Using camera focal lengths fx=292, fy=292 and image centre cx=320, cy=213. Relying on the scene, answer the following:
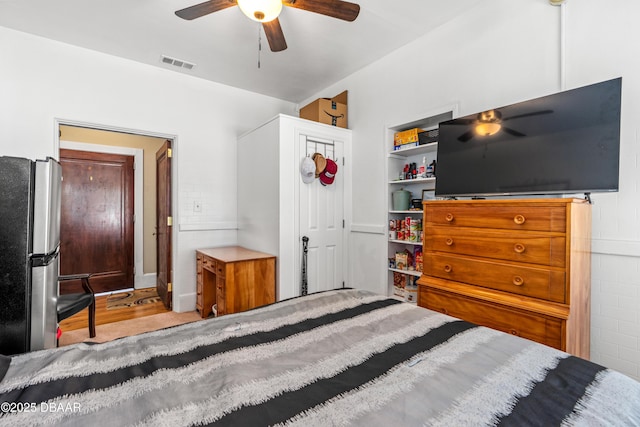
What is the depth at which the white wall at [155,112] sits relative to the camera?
276cm

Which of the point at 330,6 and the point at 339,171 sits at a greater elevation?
the point at 330,6

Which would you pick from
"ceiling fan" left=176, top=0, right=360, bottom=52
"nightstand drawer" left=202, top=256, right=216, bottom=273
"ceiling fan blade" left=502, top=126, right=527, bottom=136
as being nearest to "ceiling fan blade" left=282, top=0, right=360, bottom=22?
"ceiling fan" left=176, top=0, right=360, bottom=52

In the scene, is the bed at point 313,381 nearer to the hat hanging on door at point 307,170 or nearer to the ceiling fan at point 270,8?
the ceiling fan at point 270,8

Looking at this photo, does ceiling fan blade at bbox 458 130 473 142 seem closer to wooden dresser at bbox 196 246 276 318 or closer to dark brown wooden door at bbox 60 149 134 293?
wooden dresser at bbox 196 246 276 318

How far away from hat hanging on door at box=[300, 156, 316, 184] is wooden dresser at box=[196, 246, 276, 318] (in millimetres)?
924

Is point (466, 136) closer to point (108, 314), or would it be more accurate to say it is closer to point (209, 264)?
point (209, 264)

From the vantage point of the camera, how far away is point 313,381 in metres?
0.80

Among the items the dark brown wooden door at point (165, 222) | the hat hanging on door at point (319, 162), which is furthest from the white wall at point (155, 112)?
the hat hanging on door at point (319, 162)

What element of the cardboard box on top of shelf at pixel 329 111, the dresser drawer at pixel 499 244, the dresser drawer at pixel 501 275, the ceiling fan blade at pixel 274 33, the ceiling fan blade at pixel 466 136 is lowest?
the dresser drawer at pixel 501 275

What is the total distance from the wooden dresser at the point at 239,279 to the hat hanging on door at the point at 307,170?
0.92 metres

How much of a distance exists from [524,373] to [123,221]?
205 inches

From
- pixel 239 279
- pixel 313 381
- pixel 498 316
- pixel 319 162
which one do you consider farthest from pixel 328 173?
pixel 313 381

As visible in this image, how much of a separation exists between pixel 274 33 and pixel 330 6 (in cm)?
49

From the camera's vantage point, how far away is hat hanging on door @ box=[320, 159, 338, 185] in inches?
131
